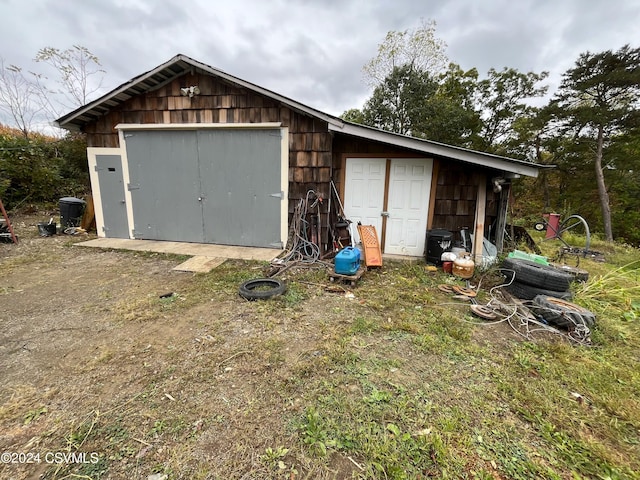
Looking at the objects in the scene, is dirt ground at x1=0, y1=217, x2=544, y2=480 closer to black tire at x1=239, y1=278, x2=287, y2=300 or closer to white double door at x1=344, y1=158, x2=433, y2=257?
black tire at x1=239, y1=278, x2=287, y2=300

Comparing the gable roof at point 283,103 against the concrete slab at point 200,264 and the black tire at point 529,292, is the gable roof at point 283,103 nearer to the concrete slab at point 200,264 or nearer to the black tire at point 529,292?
the black tire at point 529,292

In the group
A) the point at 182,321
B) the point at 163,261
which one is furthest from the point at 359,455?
the point at 163,261

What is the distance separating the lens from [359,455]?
4.79 feet

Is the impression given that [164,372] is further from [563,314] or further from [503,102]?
[503,102]

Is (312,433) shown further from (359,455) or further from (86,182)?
(86,182)

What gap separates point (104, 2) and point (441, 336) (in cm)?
1034

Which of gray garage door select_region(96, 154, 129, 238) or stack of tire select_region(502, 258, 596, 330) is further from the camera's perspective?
gray garage door select_region(96, 154, 129, 238)

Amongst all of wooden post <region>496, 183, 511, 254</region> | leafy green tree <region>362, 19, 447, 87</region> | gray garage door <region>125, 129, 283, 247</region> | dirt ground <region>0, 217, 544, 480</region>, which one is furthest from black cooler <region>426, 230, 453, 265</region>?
leafy green tree <region>362, 19, 447, 87</region>

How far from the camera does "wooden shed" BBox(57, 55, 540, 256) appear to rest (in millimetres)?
4988

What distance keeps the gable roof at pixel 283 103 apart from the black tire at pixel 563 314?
2146mm

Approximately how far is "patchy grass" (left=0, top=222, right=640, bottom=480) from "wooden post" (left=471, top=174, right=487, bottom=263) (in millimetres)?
1901

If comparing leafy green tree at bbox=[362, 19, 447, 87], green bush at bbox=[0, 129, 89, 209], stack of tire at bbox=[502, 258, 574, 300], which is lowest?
stack of tire at bbox=[502, 258, 574, 300]

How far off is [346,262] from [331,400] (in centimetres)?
223

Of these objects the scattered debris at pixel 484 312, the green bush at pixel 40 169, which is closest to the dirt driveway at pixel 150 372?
the scattered debris at pixel 484 312
